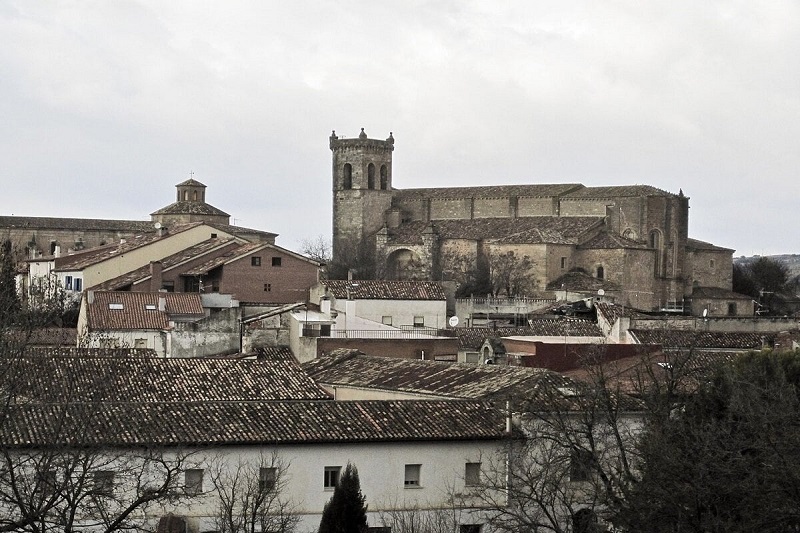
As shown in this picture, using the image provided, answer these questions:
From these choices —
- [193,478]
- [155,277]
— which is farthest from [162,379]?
[155,277]

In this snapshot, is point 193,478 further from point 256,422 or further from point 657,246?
point 657,246

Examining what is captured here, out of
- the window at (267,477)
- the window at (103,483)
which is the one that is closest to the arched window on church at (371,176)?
the window at (267,477)

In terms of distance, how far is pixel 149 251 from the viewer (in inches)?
2336

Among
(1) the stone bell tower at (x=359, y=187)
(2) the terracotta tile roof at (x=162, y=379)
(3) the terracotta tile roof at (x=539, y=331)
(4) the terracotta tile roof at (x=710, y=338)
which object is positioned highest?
(1) the stone bell tower at (x=359, y=187)

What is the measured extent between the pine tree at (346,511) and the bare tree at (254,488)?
71cm

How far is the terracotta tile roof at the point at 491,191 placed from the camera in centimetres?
9125

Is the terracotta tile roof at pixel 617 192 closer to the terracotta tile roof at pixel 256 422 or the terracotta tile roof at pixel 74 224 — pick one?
the terracotta tile roof at pixel 74 224

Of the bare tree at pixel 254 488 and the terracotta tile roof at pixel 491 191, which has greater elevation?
the terracotta tile roof at pixel 491 191

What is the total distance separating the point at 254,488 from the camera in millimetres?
23359

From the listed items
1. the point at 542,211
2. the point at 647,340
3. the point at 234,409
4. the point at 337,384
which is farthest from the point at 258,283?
the point at 542,211

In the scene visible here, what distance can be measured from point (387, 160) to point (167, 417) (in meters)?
75.9

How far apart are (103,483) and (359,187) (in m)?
77.6

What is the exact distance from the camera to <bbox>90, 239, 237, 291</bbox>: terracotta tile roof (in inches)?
2154

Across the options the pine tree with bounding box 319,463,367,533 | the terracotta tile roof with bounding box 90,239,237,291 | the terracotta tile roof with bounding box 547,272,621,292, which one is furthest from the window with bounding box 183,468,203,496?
the terracotta tile roof with bounding box 547,272,621,292
